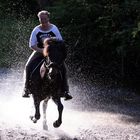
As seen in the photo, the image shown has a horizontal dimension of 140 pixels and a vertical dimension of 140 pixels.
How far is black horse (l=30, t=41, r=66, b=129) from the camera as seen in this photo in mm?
9688

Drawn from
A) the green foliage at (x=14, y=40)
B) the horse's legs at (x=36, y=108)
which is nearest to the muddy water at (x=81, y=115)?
the horse's legs at (x=36, y=108)

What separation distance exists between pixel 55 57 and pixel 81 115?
3.84 metres

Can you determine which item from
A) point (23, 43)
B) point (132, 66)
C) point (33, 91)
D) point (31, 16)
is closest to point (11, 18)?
point (31, 16)

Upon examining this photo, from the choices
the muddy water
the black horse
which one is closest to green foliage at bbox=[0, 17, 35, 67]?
the muddy water

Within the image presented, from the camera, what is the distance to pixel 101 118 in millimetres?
12883

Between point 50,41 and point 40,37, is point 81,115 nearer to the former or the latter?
point 40,37

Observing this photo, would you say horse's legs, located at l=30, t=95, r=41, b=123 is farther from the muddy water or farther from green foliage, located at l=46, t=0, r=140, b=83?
green foliage, located at l=46, t=0, r=140, b=83

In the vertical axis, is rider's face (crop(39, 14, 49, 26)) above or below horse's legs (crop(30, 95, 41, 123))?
above

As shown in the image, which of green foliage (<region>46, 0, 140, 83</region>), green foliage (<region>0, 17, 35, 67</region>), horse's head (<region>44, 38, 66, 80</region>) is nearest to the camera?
horse's head (<region>44, 38, 66, 80</region>)

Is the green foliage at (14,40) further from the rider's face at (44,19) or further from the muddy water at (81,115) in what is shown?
the rider's face at (44,19)

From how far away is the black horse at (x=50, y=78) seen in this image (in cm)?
969

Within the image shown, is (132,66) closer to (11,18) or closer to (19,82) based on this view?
(19,82)

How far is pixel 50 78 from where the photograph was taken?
32.2 feet

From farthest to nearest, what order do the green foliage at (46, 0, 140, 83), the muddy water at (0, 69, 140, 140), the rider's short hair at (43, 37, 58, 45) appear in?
the green foliage at (46, 0, 140, 83) < the muddy water at (0, 69, 140, 140) < the rider's short hair at (43, 37, 58, 45)
